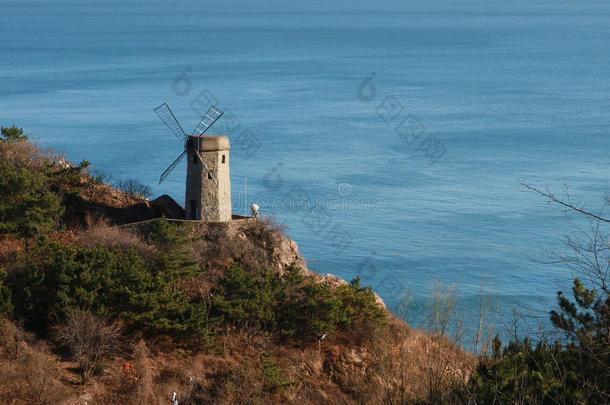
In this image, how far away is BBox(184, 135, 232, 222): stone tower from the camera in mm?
35219

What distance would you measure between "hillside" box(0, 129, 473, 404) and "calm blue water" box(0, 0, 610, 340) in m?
6.70

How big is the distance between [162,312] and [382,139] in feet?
170

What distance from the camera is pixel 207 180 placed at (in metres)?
35.2

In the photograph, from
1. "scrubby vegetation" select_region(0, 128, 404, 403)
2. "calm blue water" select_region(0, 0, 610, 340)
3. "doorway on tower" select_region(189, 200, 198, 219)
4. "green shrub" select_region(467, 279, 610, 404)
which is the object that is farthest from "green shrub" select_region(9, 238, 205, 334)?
"green shrub" select_region(467, 279, 610, 404)

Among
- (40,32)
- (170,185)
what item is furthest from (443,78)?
(40,32)

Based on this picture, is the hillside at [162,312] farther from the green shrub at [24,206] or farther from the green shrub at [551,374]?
the green shrub at [551,374]

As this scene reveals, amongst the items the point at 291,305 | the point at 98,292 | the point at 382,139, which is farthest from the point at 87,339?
the point at 382,139

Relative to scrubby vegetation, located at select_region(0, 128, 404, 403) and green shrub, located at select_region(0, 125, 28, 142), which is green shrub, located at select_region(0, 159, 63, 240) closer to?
scrubby vegetation, located at select_region(0, 128, 404, 403)

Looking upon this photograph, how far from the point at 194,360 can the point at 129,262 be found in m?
3.81

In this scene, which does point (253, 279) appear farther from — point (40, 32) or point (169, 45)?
point (40, 32)

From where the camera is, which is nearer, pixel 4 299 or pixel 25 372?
pixel 25 372

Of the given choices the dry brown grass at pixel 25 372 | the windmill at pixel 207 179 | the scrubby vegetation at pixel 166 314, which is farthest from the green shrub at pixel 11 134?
the dry brown grass at pixel 25 372

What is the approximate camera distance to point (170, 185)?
66125 millimetres

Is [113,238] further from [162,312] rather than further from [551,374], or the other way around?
[551,374]
